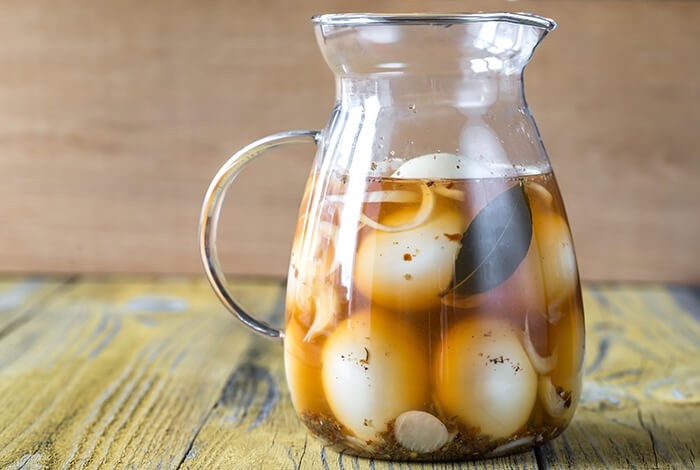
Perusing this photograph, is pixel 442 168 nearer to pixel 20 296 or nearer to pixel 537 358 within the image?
pixel 537 358

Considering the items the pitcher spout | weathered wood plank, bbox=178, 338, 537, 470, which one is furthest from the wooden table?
the pitcher spout

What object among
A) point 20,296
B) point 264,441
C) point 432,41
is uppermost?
point 432,41

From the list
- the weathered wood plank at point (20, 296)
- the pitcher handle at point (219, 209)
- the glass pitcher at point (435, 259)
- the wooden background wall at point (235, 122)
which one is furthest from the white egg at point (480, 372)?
the wooden background wall at point (235, 122)

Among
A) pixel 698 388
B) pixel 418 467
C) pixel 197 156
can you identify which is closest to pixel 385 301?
pixel 418 467

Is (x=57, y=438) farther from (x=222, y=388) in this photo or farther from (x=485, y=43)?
(x=485, y=43)

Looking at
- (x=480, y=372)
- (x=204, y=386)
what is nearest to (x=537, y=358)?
(x=480, y=372)
